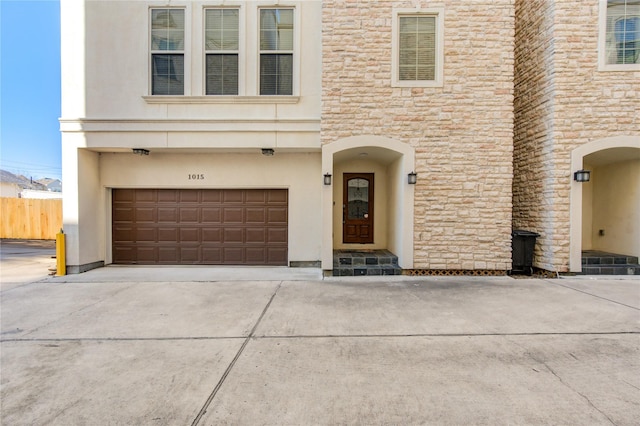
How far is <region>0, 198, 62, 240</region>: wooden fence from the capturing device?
557 inches

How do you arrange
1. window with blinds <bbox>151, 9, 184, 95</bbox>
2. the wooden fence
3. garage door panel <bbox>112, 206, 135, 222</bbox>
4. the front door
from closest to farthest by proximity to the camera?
1. window with blinds <bbox>151, 9, 184, 95</bbox>
2. garage door panel <bbox>112, 206, 135, 222</bbox>
3. the front door
4. the wooden fence

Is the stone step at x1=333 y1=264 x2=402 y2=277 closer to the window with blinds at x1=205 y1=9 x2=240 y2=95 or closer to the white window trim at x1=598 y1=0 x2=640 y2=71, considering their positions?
the window with blinds at x1=205 y1=9 x2=240 y2=95

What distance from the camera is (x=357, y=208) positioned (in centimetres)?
899

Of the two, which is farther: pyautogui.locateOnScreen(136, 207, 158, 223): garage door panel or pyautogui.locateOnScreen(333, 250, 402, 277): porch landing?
pyautogui.locateOnScreen(136, 207, 158, 223): garage door panel

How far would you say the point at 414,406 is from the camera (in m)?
2.55

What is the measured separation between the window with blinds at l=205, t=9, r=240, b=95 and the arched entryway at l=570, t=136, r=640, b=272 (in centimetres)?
866

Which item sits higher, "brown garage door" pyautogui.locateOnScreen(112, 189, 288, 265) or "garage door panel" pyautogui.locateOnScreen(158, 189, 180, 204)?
"garage door panel" pyautogui.locateOnScreen(158, 189, 180, 204)

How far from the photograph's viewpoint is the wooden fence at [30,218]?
46.4 feet

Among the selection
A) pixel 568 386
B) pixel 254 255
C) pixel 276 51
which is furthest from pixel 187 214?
pixel 568 386

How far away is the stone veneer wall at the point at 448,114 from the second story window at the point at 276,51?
3.65 ft

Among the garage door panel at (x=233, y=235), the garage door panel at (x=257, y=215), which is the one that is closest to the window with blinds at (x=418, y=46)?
the garage door panel at (x=257, y=215)

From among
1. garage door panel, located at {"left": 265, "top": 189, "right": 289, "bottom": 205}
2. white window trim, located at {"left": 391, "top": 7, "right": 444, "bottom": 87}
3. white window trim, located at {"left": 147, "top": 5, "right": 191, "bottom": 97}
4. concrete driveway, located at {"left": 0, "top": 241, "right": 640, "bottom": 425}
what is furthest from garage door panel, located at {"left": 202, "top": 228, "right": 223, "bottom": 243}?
white window trim, located at {"left": 391, "top": 7, "right": 444, "bottom": 87}

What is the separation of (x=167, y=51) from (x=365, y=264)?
7.59 meters

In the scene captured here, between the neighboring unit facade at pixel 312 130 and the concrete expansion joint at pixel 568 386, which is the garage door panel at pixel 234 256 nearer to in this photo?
the neighboring unit facade at pixel 312 130
